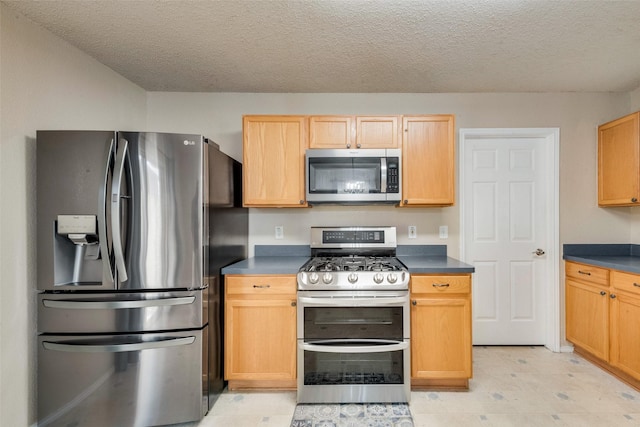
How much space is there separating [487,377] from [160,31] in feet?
11.4

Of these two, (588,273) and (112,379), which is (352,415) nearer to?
(112,379)

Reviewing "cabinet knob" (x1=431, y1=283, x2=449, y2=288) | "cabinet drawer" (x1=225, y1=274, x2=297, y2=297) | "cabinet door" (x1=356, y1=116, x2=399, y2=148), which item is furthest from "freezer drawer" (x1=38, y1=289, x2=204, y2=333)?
"cabinet door" (x1=356, y1=116, x2=399, y2=148)

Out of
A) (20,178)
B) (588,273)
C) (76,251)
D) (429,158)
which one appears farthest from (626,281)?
(20,178)

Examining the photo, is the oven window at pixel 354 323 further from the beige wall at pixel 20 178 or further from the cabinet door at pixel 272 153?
the beige wall at pixel 20 178

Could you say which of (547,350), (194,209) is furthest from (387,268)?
(547,350)

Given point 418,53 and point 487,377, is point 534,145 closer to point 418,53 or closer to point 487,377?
point 418,53

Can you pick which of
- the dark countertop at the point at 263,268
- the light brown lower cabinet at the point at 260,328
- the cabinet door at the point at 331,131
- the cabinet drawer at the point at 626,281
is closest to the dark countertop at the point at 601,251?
the cabinet drawer at the point at 626,281

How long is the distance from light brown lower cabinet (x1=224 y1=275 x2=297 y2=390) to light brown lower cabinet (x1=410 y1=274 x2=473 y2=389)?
0.89 m

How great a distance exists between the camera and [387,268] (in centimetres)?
228

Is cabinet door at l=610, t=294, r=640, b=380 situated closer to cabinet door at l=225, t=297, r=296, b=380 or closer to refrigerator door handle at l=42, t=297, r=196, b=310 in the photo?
cabinet door at l=225, t=297, r=296, b=380

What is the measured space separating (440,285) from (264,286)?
4.19ft

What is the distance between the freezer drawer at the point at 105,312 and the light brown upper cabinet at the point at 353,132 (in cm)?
162

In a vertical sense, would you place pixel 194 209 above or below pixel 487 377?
above

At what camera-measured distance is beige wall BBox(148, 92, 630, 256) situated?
118 inches
